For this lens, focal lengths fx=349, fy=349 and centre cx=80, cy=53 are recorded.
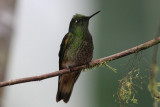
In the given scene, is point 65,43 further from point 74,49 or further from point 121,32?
point 121,32

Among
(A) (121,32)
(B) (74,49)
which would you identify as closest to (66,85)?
(B) (74,49)

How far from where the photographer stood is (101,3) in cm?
902

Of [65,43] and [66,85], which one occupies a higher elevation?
[65,43]

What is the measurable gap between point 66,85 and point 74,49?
539mm

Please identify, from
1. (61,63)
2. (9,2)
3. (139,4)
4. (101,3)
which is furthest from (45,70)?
(61,63)

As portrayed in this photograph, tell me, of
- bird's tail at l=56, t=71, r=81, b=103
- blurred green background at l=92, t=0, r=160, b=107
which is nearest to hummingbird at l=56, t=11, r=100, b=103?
bird's tail at l=56, t=71, r=81, b=103

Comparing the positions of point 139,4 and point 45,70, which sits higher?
point 139,4

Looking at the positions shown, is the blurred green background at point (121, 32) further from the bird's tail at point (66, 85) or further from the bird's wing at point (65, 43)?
the bird's wing at point (65, 43)

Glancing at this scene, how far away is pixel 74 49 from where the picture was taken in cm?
384

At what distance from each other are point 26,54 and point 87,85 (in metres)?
2.31

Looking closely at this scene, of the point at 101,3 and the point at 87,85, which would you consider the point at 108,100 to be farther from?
the point at 87,85

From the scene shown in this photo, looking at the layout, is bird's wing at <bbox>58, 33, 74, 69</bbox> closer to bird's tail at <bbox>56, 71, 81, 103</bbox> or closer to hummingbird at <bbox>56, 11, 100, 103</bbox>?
hummingbird at <bbox>56, 11, 100, 103</bbox>

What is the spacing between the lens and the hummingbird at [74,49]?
12.4 ft

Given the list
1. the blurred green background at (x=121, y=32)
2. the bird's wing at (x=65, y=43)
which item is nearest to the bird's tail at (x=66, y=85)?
the bird's wing at (x=65, y=43)
